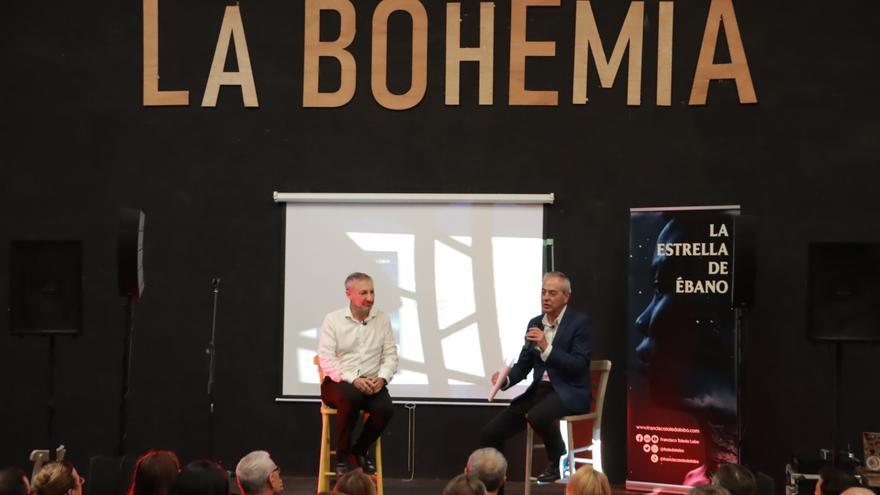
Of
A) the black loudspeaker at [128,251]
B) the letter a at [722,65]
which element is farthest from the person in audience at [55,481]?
the letter a at [722,65]

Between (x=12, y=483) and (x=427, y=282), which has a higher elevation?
(x=427, y=282)

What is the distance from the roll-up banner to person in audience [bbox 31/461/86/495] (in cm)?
374

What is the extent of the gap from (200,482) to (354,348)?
276 cm

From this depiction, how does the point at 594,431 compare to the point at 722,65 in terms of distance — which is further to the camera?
the point at 722,65

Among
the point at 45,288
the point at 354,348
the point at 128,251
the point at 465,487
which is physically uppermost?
the point at 128,251

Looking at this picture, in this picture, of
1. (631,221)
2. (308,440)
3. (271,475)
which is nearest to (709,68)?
(631,221)

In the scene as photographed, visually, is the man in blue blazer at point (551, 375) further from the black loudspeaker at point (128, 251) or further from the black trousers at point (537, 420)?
the black loudspeaker at point (128, 251)

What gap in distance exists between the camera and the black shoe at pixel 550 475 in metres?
5.61

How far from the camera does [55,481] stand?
12.0 ft

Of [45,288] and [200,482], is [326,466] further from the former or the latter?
[200,482]

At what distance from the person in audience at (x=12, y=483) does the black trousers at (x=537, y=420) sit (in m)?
2.78

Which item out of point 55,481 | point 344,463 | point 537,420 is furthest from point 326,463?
point 55,481

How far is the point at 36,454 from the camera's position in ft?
21.1

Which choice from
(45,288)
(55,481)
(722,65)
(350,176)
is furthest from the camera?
(350,176)
